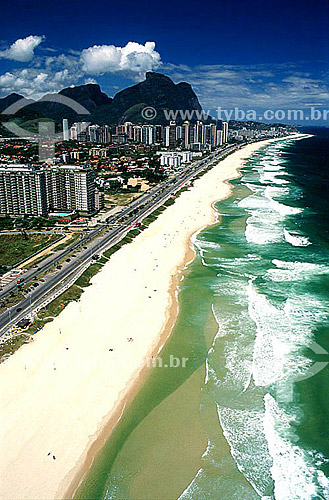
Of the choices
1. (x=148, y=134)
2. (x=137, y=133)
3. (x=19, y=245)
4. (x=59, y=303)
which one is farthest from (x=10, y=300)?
A: (x=137, y=133)

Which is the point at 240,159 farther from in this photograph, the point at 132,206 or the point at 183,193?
the point at 132,206

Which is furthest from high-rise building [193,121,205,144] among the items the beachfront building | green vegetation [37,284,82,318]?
green vegetation [37,284,82,318]

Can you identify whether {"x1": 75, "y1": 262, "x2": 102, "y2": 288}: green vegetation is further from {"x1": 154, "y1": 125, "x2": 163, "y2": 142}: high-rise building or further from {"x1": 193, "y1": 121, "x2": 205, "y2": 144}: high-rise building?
{"x1": 193, "y1": 121, "x2": 205, "y2": 144}: high-rise building

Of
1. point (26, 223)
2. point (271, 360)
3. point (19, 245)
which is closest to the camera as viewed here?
point (271, 360)

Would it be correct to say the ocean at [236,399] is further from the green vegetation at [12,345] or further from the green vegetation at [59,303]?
the green vegetation at [59,303]

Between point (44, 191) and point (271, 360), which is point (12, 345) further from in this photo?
point (44, 191)

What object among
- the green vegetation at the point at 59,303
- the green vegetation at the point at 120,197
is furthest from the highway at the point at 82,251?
the green vegetation at the point at 120,197
